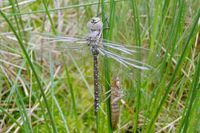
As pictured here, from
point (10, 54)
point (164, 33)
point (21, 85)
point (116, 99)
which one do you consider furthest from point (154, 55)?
point (10, 54)

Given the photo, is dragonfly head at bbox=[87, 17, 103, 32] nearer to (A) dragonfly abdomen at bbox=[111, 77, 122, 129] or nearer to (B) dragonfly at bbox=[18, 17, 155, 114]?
(B) dragonfly at bbox=[18, 17, 155, 114]

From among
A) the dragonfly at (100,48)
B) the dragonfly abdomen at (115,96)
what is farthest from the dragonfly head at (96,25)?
the dragonfly abdomen at (115,96)

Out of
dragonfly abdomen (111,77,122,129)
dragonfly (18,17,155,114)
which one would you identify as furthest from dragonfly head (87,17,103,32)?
dragonfly abdomen (111,77,122,129)

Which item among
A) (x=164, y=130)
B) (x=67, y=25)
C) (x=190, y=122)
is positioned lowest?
(x=164, y=130)

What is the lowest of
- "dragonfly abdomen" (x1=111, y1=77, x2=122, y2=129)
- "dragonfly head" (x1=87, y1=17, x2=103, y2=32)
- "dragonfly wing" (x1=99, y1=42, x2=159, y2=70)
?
"dragonfly abdomen" (x1=111, y1=77, x2=122, y2=129)

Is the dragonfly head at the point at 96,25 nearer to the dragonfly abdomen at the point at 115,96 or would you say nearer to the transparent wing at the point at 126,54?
the transparent wing at the point at 126,54

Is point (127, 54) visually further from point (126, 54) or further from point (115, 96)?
point (115, 96)

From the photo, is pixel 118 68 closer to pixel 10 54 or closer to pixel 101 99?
pixel 101 99

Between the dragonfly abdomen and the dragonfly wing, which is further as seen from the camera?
the dragonfly abdomen

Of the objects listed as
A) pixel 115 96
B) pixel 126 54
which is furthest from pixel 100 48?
pixel 115 96
